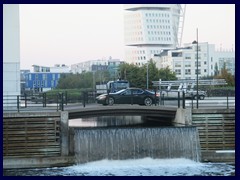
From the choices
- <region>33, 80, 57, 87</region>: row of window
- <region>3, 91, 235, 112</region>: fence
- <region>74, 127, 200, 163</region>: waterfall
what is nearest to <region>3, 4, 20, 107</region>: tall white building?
<region>3, 91, 235, 112</region>: fence

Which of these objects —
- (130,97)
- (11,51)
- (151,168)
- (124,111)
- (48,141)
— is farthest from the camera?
(130,97)

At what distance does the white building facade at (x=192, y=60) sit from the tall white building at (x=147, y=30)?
103 ft

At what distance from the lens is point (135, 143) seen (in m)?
25.3

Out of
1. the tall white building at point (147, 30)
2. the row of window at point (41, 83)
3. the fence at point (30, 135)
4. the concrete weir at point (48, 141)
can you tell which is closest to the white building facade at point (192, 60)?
the tall white building at point (147, 30)

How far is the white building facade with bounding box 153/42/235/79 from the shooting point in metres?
141

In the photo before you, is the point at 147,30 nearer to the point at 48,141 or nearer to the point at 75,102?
the point at 75,102

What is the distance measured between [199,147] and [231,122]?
2.40m

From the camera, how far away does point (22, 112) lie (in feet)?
82.7

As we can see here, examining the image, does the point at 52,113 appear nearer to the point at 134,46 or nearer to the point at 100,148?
the point at 100,148

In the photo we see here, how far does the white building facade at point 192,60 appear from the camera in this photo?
463 feet

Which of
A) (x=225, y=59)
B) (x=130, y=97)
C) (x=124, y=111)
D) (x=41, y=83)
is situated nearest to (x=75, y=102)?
(x=130, y=97)

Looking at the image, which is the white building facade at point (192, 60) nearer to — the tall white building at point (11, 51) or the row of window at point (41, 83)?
the row of window at point (41, 83)

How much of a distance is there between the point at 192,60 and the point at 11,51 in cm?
11555

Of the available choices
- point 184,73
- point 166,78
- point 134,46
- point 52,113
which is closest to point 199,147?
point 52,113
